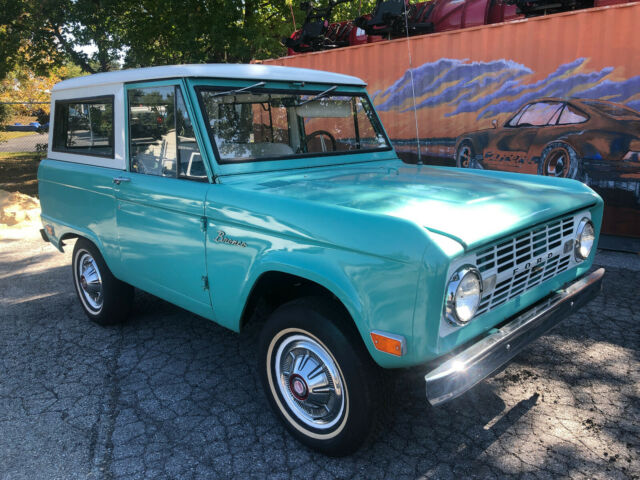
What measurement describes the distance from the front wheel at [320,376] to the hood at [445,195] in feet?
1.88

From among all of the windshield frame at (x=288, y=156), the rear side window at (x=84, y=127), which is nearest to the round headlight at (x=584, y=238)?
the windshield frame at (x=288, y=156)

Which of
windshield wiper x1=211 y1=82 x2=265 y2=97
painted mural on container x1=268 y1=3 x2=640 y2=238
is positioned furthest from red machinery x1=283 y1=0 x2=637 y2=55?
windshield wiper x1=211 y1=82 x2=265 y2=97

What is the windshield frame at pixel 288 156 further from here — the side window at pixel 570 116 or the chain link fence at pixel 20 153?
the chain link fence at pixel 20 153

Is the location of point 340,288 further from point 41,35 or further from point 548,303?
point 41,35

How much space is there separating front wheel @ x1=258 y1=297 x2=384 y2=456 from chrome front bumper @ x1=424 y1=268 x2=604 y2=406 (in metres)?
0.35

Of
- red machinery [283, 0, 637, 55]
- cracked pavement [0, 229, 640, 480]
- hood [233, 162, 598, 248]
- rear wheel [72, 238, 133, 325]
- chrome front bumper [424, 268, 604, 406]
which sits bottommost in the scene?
cracked pavement [0, 229, 640, 480]

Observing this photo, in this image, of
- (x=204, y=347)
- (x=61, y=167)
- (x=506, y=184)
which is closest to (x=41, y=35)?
(x=61, y=167)

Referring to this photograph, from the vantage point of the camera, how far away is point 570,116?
6574mm

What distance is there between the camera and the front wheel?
93.4 inches

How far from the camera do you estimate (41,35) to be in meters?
14.4

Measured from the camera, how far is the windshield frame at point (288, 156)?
121 inches

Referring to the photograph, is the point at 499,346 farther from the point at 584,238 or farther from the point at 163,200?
the point at 163,200

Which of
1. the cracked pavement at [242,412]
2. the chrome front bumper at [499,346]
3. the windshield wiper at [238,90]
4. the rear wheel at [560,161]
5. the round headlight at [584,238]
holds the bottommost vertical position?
the cracked pavement at [242,412]

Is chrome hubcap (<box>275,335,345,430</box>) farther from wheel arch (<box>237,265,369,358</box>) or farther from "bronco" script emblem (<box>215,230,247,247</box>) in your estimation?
"bronco" script emblem (<box>215,230,247,247</box>)
